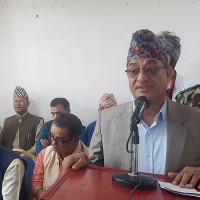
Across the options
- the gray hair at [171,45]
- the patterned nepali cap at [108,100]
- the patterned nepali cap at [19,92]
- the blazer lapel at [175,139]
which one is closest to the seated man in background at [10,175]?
the blazer lapel at [175,139]

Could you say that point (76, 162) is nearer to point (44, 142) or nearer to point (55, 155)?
point (55, 155)

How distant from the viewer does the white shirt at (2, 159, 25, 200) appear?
5.06 feet

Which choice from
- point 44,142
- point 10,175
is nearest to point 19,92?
point 44,142

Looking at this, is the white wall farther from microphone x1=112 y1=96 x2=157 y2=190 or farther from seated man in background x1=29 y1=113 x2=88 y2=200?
microphone x1=112 y1=96 x2=157 y2=190

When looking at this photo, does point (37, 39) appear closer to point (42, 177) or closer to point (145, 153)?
point (42, 177)

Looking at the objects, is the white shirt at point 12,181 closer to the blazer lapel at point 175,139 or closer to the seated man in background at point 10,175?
the seated man in background at point 10,175

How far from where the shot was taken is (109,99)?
294cm

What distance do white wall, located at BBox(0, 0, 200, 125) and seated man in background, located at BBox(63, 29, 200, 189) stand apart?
191 centimetres

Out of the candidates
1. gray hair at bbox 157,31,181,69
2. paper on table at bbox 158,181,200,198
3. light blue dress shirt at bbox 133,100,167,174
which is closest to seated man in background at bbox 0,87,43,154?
gray hair at bbox 157,31,181,69

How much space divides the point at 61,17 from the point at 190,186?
2935 millimetres

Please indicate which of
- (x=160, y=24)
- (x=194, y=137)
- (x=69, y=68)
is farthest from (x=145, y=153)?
(x=69, y=68)

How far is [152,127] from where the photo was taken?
3.55ft

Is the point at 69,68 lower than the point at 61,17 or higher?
lower

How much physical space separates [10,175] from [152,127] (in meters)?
1.00
